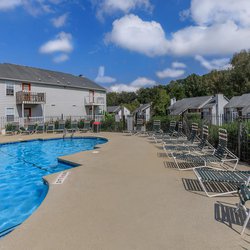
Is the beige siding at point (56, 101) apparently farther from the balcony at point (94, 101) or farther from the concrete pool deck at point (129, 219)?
the concrete pool deck at point (129, 219)

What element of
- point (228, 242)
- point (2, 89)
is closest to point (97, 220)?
point (228, 242)

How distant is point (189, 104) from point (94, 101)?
748 inches

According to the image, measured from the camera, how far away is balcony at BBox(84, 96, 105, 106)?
103 feet

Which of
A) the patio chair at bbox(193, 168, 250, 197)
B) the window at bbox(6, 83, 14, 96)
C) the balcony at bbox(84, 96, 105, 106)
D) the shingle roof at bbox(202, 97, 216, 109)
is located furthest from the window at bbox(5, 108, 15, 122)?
the shingle roof at bbox(202, 97, 216, 109)

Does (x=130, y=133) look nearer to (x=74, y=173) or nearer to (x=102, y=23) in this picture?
(x=102, y=23)

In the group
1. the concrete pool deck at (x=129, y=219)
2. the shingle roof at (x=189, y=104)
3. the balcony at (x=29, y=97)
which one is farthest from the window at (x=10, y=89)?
the shingle roof at (x=189, y=104)

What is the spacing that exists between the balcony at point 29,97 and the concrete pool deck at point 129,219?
19953mm

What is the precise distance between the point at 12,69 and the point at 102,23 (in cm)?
1322

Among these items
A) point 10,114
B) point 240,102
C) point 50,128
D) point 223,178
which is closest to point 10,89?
point 10,114

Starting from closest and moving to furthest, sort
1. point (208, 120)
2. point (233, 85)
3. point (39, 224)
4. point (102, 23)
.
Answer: point (39, 224) → point (208, 120) → point (102, 23) → point (233, 85)

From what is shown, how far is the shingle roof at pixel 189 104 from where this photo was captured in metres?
39.6

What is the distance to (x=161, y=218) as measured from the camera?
3518 millimetres

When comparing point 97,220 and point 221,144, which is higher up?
point 221,144

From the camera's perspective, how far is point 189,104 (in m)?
42.2
